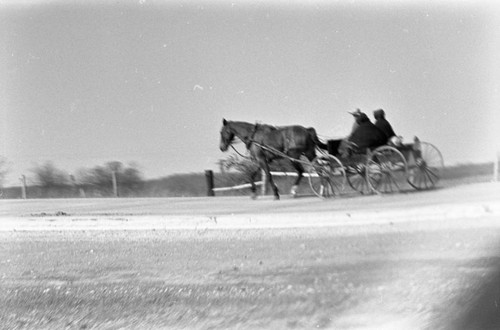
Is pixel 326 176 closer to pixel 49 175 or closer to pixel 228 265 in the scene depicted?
pixel 228 265

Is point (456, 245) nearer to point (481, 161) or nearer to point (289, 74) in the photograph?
point (481, 161)

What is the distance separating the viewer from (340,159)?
1479 mm

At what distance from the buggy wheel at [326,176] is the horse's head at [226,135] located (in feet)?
0.62

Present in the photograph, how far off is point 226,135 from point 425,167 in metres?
0.44

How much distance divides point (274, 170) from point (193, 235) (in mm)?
228

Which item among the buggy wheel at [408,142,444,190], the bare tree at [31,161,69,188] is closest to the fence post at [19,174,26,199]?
the bare tree at [31,161,69,188]

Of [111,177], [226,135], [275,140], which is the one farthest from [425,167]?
[111,177]

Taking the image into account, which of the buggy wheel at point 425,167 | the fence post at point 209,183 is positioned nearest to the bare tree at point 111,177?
the fence post at point 209,183

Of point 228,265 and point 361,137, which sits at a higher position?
point 361,137

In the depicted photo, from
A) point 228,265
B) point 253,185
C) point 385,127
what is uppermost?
point 385,127

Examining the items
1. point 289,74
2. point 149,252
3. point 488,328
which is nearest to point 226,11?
point 289,74

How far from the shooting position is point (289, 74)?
146cm

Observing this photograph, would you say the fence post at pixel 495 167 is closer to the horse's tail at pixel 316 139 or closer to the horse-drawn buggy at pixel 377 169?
the horse-drawn buggy at pixel 377 169

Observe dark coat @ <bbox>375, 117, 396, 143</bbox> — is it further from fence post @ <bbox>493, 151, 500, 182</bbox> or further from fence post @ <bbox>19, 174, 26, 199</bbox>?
fence post @ <bbox>19, 174, 26, 199</bbox>
